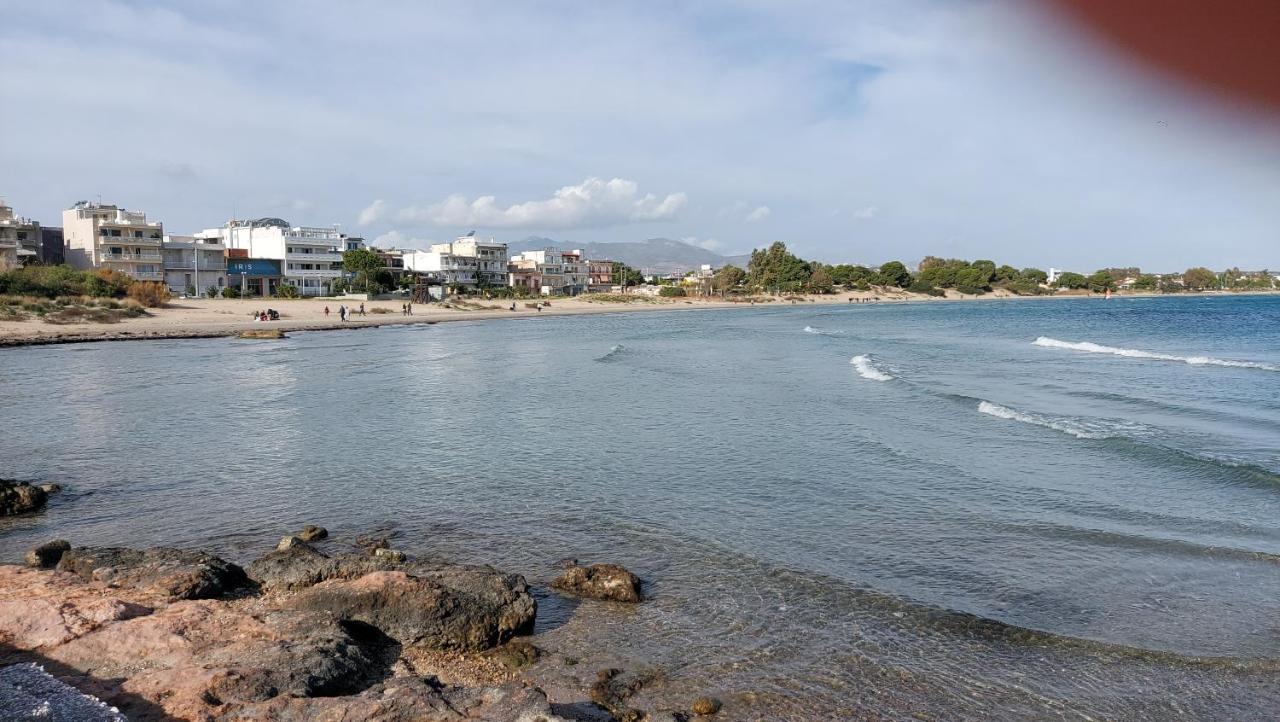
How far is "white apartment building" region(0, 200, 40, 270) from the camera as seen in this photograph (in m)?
81.1

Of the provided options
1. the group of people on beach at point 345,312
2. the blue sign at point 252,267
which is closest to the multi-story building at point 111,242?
the blue sign at point 252,267

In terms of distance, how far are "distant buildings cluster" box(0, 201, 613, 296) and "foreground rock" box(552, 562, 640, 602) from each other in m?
78.9

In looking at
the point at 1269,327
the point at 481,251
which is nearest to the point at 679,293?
the point at 481,251

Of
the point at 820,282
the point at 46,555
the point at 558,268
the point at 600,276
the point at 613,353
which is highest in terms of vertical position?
the point at 558,268

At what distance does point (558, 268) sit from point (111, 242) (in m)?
79.4

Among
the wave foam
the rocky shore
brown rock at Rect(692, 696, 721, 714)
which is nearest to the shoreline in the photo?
the wave foam

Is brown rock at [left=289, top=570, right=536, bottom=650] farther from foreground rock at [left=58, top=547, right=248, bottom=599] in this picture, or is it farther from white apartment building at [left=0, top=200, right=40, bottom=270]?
white apartment building at [left=0, top=200, right=40, bottom=270]

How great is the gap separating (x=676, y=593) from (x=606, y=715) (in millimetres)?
3018

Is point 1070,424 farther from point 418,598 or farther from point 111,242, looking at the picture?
point 111,242

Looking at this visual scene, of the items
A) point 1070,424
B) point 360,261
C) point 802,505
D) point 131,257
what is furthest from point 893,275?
point 802,505

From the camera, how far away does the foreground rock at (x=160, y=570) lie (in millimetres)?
8469

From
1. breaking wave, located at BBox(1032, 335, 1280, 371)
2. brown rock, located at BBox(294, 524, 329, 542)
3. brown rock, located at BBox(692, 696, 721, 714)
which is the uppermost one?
breaking wave, located at BBox(1032, 335, 1280, 371)

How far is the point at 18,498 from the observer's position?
1241cm

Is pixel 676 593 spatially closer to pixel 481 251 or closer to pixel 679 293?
pixel 481 251
